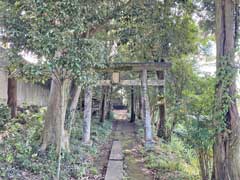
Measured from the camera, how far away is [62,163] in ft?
22.5

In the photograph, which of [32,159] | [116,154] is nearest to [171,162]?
[116,154]

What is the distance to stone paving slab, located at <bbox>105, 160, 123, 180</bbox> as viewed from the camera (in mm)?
6430

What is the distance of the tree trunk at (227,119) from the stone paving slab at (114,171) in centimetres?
221

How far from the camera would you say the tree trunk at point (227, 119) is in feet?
17.8

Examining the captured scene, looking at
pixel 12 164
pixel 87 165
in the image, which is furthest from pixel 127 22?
pixel 12 164

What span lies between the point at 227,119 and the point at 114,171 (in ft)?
9.97

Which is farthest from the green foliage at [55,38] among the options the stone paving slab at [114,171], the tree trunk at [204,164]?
the tree trunk at [204,164]

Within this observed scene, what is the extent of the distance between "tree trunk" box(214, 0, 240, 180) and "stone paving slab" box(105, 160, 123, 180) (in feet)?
7.27

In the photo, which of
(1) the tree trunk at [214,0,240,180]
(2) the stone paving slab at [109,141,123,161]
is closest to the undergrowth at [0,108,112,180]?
(2) the stone paving slab at [109,141,123,161]

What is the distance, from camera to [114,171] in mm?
6980

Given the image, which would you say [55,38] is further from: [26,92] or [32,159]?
[26,92]

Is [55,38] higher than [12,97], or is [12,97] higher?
[55,38]

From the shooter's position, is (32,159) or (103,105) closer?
(32,159)

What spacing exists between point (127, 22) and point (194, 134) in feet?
12.0
